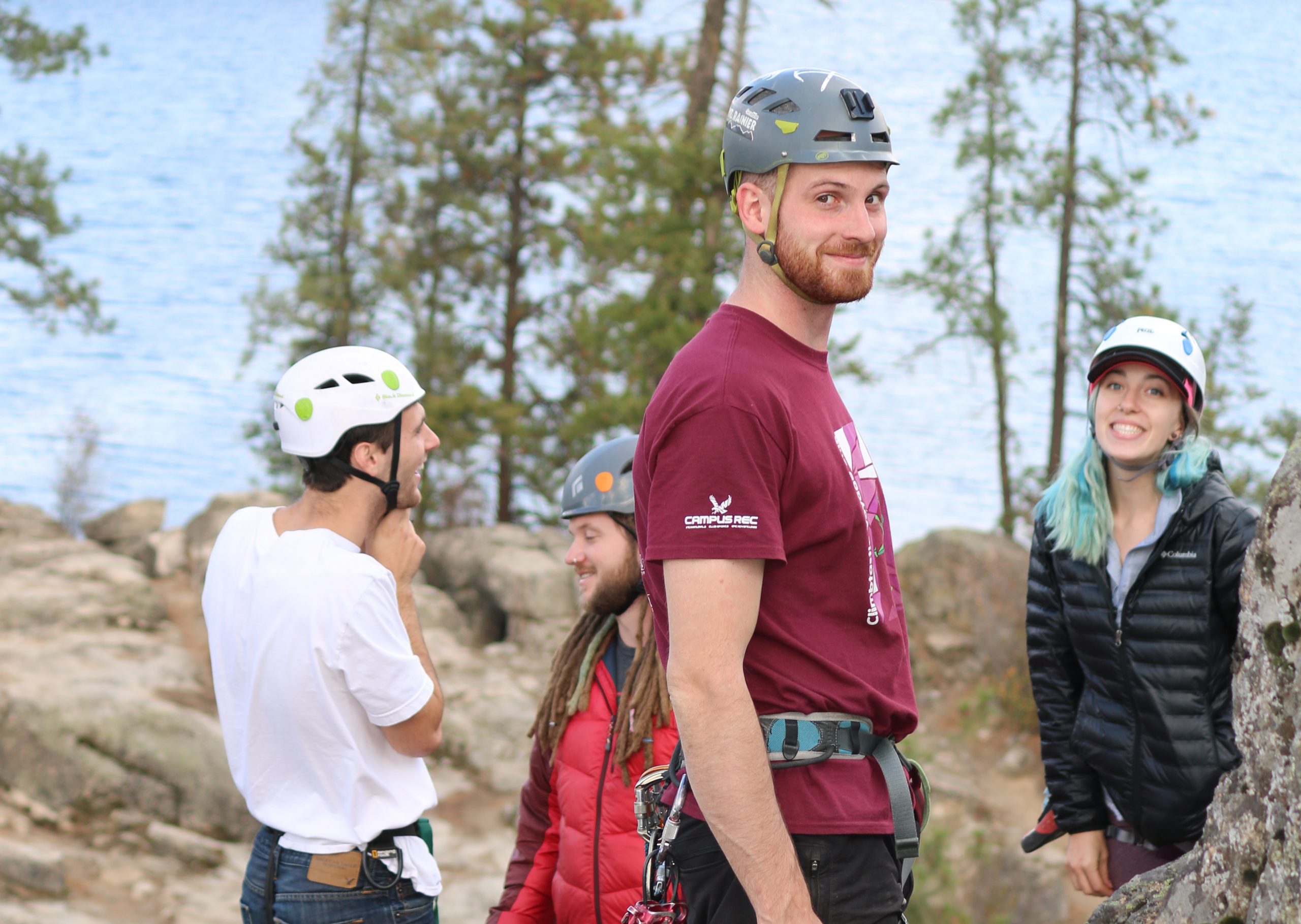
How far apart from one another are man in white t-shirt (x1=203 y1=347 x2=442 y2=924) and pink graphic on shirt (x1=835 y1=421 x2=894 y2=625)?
4.24 feet

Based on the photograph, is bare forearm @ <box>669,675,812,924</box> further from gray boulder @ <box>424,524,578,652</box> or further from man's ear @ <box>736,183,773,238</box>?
gray boulder @ <box>424,524,578,652</box>

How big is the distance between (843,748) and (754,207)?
111cm

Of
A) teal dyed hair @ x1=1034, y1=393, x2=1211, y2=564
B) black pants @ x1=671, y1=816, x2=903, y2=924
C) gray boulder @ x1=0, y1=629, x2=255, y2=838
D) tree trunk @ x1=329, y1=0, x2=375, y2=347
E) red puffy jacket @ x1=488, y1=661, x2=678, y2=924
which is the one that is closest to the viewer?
black pants @ x1=671, y1=816, x2=903, y2=924

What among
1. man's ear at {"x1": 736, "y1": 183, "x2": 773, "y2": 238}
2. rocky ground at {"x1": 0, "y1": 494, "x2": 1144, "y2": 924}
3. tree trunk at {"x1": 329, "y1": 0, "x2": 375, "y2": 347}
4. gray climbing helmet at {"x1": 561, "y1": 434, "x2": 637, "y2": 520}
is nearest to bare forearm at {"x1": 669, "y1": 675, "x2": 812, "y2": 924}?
man's ear at {"x1": 736, "y1": 183, "x2": 773, "y2": 238}

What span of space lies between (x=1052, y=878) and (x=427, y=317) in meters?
13.9

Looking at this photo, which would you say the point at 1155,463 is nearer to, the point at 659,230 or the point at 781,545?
the point at 781,545

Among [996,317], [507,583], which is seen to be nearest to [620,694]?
[507,583]

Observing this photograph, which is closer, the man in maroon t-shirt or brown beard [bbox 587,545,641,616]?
the man in maroon t-shirt

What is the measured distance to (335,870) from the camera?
301cm

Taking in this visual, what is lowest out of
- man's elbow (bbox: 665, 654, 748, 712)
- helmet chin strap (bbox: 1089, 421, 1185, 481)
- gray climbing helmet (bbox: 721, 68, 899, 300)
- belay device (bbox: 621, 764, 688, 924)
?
belay device (bbox: 621, 764, 688, 924)

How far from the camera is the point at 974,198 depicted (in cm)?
1722

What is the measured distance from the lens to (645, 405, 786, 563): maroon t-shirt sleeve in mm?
2107

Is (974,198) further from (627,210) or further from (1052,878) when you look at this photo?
(1052,878)

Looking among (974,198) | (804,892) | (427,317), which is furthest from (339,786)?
(427,317)
